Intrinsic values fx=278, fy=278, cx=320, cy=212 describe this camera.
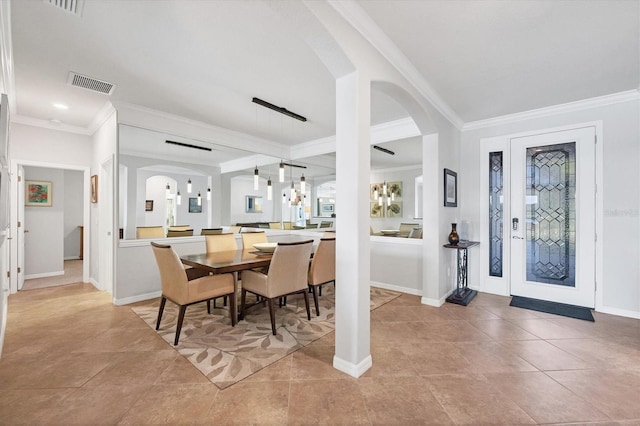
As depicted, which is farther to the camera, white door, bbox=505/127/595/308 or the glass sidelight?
the glass sidelight

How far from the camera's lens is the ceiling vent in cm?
189

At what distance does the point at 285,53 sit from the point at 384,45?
2.85 feet

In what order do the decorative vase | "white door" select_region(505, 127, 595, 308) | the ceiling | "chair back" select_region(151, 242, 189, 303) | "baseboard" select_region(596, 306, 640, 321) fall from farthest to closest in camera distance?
the decorative vase < "white door" select_region(505, 127, 595, 308) < "baseboard" select_region(596, 306, 640, 321) < "chair back" select_region(151, 242, 189, 303) < the ceiling

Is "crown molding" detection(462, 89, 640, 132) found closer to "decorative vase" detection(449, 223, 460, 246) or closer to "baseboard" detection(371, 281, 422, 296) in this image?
"decorative vase" detection(449, 223, 460, 246)

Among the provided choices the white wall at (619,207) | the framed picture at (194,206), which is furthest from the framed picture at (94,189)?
the white wall at (619,207)

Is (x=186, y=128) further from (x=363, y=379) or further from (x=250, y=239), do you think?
(x=363, y=379)

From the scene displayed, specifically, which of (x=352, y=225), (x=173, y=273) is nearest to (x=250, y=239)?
(x=173, y=273)

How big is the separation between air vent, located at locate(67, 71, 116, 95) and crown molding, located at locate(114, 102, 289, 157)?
0.37 metres

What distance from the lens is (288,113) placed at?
3889mm

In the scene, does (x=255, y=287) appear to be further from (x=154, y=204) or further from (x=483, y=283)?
(x=483, y=283)

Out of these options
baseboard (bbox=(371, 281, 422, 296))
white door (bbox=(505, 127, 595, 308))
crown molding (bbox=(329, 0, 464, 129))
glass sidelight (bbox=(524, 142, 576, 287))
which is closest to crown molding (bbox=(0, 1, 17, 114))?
crown molding (bbox=(329, 0, 464, 129))

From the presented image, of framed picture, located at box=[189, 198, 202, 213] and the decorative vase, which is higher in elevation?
framed picture, located at box=[189, 198, 202, 213]

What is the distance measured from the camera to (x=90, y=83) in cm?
306

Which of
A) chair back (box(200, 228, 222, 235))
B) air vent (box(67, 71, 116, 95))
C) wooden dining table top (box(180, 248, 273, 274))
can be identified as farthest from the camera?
chair back (box(200, 228, 222, 235))
